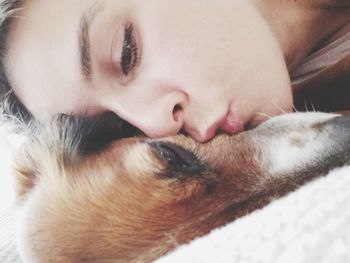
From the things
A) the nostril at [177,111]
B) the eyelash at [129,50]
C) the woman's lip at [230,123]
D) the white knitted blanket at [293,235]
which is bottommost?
the woman's lip at [230,123]

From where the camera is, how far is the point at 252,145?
1033 millimetres

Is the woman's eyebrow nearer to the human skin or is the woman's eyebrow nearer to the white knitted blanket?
the human skin

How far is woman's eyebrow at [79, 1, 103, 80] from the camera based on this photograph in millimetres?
1149

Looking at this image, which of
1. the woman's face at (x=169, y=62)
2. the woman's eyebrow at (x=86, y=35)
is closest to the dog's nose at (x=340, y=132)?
the woman's face at (x=169, y=62)

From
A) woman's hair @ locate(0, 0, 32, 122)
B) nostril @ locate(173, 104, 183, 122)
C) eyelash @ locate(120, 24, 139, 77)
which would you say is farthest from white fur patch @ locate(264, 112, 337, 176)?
woman's hair @ locate(0, 0, 32, 122)

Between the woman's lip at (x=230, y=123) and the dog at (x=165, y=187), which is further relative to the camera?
the woman's lip at (x=230, y=123)

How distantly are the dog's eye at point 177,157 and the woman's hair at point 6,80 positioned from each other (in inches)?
23.9

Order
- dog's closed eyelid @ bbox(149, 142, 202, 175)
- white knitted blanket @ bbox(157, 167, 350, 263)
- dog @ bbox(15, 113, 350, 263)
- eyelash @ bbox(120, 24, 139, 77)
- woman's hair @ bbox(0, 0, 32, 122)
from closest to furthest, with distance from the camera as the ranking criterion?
white knitted blanket @ bbox(157, 167, 350, 263) → dog @ bbox(15, 113, 350, 263) → dog's closed eyelid @ bbox(149, 142, 202, 175) → eyelash @ bbox(120, 24, 139, 77) → woman's hair @ bbox(0, 0, 32, 122)

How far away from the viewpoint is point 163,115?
107cm

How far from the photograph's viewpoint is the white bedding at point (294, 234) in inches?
19.1

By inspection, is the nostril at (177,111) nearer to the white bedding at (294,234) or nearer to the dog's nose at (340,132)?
the dog's nose at (340,132)

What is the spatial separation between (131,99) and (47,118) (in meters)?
0.35

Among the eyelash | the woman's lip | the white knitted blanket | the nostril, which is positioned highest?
the eyelash

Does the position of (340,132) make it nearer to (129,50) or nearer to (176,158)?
(176,158)
